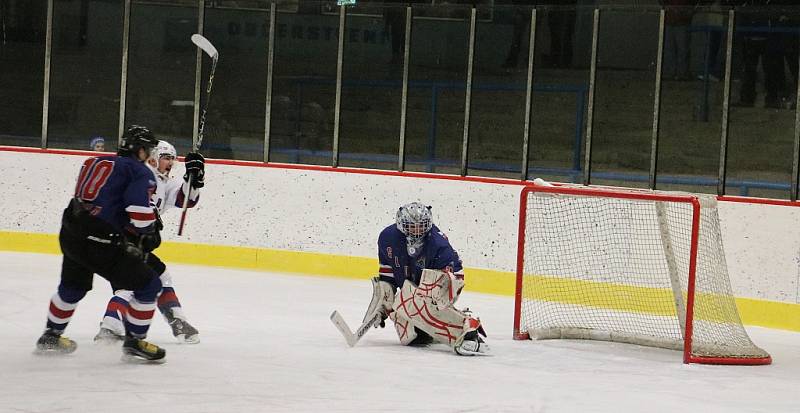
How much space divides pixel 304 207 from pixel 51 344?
4.06 metres

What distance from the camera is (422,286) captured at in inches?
244

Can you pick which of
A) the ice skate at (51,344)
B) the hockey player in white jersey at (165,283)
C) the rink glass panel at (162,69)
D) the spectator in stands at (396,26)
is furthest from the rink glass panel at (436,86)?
the ice skate at (51,344)

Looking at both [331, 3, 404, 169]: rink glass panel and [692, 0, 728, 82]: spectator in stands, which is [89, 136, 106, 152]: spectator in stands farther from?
[692, 0, 728, 82]: spectator in stands

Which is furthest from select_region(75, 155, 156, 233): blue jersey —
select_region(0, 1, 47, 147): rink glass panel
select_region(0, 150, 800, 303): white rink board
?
select_region(0, 1, 47, 147): rink glass panel

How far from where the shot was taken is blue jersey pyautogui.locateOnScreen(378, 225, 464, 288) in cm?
621

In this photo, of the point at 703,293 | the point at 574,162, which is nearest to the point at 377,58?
the point at 574,162

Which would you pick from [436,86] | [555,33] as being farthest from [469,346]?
[436,86]

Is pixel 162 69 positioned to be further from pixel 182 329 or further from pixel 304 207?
pixel 182 329

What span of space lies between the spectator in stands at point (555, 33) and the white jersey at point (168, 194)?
12.8 ft

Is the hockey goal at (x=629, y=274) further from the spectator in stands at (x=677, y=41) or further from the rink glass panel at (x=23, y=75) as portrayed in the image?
the rink glass panel at (x=23, y=75)

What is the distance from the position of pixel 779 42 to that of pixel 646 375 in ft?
12.2

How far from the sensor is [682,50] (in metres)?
9.05

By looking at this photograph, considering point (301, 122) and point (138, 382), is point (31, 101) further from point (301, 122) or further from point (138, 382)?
point (138, 382)

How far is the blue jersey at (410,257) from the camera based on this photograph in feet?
20.4
